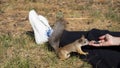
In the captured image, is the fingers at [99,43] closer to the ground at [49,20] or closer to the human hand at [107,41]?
the human hand at [107,41]

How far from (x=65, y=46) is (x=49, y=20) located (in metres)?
1.72

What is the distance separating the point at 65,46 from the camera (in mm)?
5051

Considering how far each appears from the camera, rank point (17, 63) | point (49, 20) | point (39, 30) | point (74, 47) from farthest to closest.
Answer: point (49, 20), point (39, 30), point (17, 63), point (74, 47)

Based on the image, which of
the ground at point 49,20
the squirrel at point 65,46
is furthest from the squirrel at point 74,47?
the ground at point 49,20

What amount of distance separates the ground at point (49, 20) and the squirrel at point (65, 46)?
109 millimetres

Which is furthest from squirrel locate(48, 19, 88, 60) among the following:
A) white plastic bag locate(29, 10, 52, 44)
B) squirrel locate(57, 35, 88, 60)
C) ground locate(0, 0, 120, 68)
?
white plastic bag locate(29, 10, 52, 44)

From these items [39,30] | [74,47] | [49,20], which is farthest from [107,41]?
[49,20]

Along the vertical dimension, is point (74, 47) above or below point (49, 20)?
above

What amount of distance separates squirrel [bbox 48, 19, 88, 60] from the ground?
11 cm

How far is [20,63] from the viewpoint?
5078 millimetres

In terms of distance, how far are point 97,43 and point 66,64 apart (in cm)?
46

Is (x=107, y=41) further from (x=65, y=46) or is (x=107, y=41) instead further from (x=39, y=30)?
(x=39, y=30)

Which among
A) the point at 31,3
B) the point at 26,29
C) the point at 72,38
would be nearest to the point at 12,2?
the point at 31,3

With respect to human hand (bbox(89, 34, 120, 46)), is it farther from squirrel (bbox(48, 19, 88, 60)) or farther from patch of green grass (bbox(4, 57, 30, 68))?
patch of green grass (bbox(4, 57, 30, 68))
